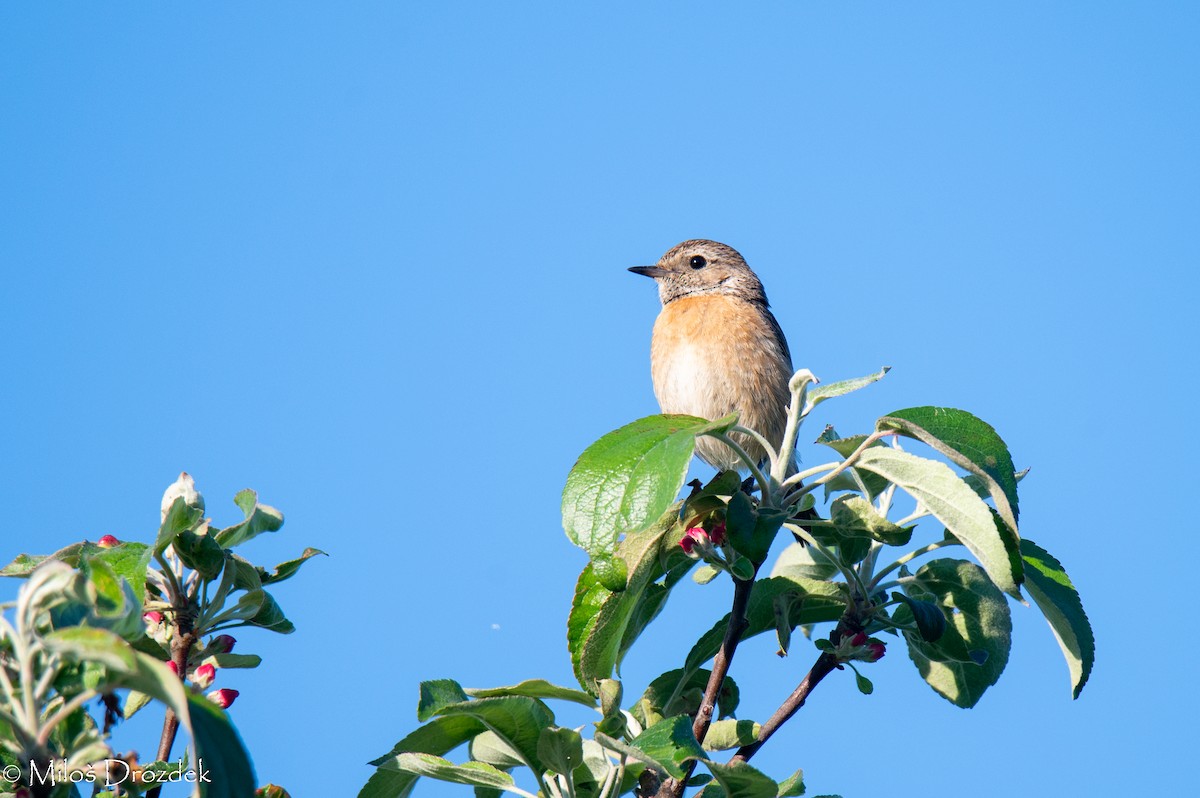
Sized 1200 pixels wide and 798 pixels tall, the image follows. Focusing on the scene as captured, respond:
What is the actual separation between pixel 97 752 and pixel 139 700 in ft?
5.13

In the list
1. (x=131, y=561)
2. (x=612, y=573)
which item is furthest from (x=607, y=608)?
(x=131, y=561)

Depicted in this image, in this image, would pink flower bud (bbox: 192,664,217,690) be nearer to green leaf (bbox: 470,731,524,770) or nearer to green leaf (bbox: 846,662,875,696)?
green leaf (bbox: 470,731,524,770)

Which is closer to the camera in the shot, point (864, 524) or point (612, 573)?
point (612, 573)

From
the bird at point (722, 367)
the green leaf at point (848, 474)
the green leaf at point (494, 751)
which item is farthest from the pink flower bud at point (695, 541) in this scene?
the bird at point (722, 367)

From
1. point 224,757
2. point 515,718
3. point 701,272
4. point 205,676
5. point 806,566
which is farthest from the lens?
point 701,272

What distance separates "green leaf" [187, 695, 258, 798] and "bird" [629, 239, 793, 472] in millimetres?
4612

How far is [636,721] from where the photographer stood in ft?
10.7

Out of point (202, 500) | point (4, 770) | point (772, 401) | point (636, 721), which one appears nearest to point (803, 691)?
point (636, 721)

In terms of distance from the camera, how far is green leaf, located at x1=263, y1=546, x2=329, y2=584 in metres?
3.22

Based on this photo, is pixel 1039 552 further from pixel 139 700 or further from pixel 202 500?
pixel 139 700

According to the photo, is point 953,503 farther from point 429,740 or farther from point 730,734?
point 429,740

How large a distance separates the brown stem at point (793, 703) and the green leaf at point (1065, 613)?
2.01 feet

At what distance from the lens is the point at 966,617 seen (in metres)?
3.42

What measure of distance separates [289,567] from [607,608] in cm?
93
